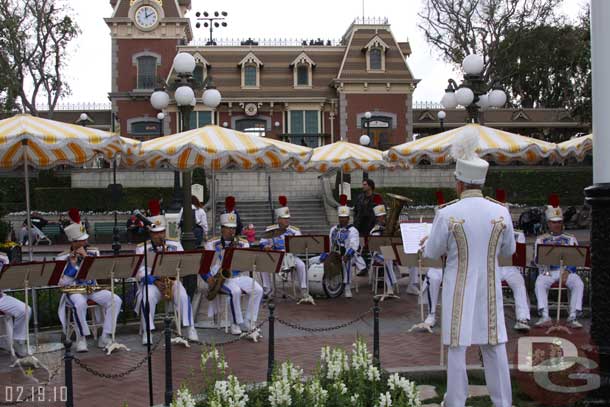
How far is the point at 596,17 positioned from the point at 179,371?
17.8 ft

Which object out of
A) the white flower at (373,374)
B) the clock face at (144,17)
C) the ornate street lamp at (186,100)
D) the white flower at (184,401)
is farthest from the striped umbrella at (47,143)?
the clock face at (144,17)

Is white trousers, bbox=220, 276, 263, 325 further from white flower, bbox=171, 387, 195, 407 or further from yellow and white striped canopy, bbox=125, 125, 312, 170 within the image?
white flower, bbox=171, 387, 195, 407

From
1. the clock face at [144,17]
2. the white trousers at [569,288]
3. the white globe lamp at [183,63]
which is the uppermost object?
the clock face at [144,17]

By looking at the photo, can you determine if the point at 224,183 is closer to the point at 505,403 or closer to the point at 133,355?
the point at 133,355

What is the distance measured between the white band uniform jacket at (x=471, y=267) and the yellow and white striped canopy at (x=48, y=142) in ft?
19.7

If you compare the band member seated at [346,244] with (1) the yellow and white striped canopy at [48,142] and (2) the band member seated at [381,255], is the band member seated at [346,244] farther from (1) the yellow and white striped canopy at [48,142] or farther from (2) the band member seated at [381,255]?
(1) the yellow and white striped canopy at [48,142]

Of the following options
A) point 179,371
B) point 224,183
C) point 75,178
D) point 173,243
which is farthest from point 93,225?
point 179,371

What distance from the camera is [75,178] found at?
31.5 meters

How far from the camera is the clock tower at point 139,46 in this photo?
4003 centimetres

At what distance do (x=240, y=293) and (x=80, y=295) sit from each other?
7.05 ft

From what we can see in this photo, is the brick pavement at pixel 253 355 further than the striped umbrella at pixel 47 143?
No

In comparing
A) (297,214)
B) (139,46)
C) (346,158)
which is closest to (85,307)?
(346,158)

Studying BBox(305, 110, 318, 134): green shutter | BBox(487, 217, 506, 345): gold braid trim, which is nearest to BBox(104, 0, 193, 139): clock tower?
BBox(305, 110, 318, 134): green shutter

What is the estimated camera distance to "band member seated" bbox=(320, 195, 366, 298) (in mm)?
12930
